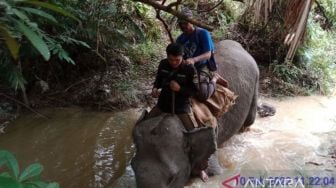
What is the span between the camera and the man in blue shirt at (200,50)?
4732 millimetres

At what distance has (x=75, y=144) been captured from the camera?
552cm

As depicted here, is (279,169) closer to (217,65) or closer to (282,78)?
(217,65)

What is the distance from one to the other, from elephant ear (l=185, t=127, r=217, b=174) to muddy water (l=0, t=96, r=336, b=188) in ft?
1.65

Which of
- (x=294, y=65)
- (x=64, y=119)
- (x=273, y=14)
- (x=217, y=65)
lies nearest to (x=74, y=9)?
(x=64, y=119)

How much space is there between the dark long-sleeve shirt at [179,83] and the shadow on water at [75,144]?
3.66ft

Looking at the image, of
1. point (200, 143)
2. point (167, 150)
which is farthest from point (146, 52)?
point (167, 150)

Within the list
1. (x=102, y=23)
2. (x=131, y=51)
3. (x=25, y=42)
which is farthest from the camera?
(x=131, y=51)

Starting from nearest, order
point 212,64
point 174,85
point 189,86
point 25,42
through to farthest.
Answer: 1. point 174,85
2. point 189,86
3. point 212,64
4. point 25,42

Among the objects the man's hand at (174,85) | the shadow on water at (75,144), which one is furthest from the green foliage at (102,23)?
the man's hand at (174,85)

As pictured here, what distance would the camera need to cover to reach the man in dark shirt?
414cm

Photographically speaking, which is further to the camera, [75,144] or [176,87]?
[75,144]

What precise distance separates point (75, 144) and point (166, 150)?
1953 mm

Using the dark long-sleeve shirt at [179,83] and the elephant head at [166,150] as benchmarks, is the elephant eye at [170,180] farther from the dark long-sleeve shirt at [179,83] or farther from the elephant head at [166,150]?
the dark long-sleeve shirt at [179,83]

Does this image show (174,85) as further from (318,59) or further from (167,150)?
(318,59)
